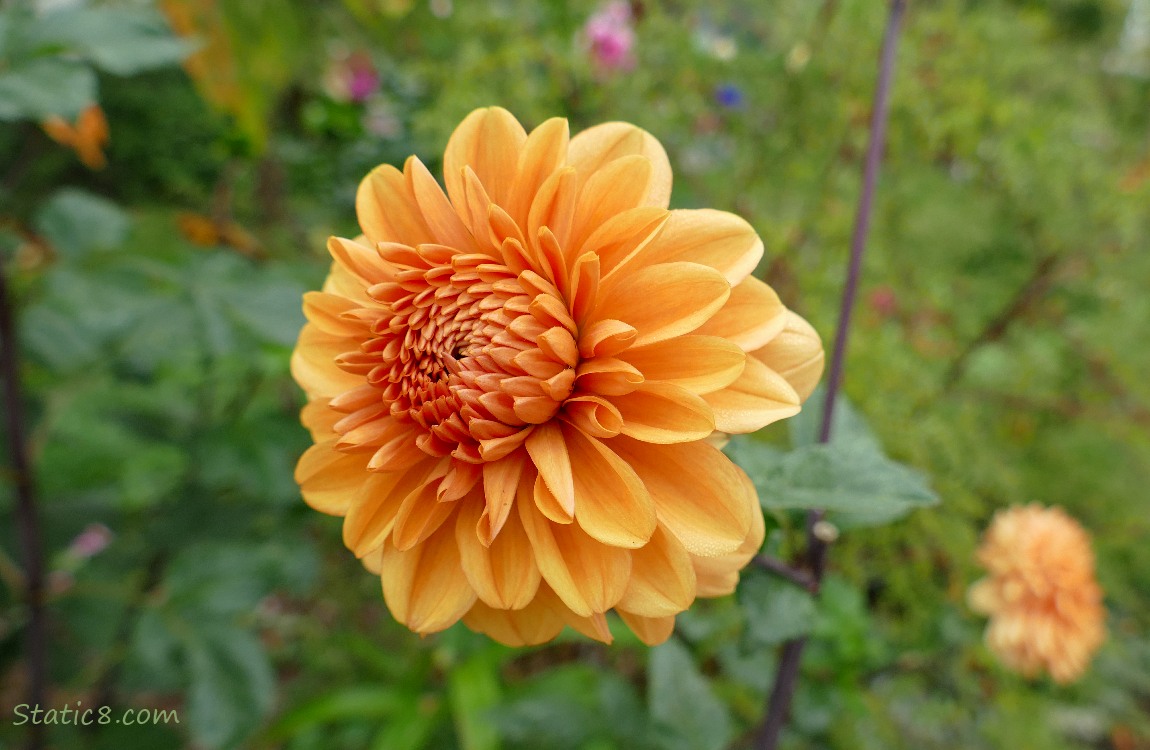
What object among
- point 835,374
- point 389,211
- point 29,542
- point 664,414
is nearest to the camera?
point 664,414

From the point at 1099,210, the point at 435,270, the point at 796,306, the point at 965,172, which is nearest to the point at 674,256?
the point at 435,270

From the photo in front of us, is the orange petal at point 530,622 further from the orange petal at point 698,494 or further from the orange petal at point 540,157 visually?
the orange petal at point 540,157

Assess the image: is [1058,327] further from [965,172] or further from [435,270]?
[435,270]

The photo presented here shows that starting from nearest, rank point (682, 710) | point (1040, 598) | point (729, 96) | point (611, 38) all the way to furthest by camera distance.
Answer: point (682, 710), point (1040, 598), point (611, 38), point (729, 96)

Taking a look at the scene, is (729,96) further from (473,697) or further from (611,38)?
(473,697)

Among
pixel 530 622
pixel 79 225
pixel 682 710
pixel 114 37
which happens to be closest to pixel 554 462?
pixel 530 622

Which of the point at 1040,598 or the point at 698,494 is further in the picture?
the point at 1040,598
